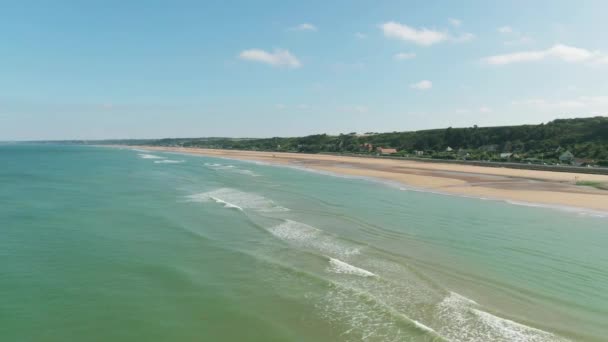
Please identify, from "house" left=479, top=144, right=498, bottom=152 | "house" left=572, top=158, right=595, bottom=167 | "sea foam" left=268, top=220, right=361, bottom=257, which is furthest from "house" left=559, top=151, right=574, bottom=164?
"sea foam" left=268, top=220, right=361, bottom=257

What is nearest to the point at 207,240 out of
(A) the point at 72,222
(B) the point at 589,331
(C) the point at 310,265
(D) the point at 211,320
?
(C) the point at 310,265

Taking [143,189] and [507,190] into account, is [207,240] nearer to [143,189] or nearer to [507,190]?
[143,189]

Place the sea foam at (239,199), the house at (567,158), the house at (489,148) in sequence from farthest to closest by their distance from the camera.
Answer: the house at (489,148) < the house at (567,158) < the sea foam at (239,199)

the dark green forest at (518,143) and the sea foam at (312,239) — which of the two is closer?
the sea foam at (312,239)

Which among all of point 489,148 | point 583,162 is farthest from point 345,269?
point 489,148

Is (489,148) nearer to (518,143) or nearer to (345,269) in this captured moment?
(518,143)

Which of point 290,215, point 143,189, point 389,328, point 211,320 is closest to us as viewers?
point 389,328

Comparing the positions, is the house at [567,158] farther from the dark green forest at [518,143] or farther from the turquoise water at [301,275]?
the turquoise water at [301,275]

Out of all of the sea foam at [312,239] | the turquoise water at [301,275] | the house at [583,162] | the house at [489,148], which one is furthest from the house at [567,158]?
the sea foam at [312,239]

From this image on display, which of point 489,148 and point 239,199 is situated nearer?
point 239,199
